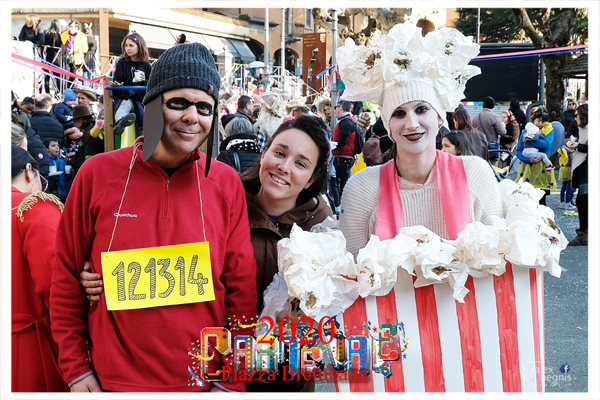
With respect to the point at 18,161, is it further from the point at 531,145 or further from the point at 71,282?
the point at 531,145

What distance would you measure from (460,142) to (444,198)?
122 inches

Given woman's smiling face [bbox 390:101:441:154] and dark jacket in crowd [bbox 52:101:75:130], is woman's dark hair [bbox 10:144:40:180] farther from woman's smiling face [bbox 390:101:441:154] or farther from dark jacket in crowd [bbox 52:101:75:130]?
dark jacket in crowd [bbox 52:101:75:130]

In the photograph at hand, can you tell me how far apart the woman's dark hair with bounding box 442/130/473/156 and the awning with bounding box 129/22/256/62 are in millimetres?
16635

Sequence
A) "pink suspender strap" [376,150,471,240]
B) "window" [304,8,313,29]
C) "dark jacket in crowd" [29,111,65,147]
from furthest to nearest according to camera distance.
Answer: "window" [304,8,313,29], "dark jacket in crowd" [29,111,65,147], "pink suspender strap" [376,150,471,240]

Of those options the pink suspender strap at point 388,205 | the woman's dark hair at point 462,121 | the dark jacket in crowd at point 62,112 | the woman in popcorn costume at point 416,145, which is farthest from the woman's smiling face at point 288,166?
the dark jacket in crowd at point 62,112

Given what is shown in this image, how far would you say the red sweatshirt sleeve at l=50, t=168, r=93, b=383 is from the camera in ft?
5.85

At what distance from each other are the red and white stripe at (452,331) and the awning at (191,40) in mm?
19653

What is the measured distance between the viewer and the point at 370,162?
7.23m

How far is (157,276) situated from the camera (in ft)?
5.85

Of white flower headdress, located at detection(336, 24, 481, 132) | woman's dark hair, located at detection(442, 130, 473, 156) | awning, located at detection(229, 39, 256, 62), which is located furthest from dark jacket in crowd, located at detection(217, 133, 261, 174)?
awning, located at detection(229, 39, 256, 62)

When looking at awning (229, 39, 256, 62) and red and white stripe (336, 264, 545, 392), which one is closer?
red and white stripe (336, 264, 545, 392)

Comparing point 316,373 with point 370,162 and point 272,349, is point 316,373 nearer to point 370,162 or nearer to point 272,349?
point 272,349

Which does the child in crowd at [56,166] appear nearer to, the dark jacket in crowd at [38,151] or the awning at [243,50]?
the dark jacket in crowd at [38,151]

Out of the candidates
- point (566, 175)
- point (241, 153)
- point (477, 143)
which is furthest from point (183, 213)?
point (566, 175)
